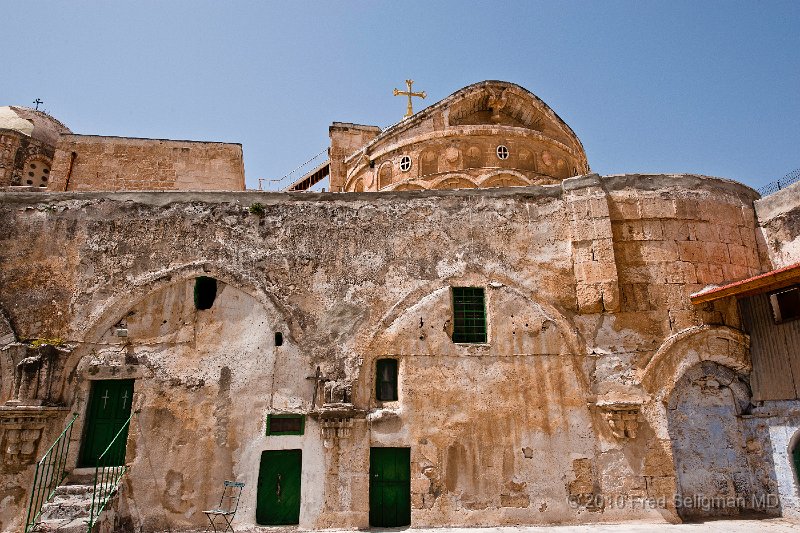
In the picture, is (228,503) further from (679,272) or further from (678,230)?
(678,230)

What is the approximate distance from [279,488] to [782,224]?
9768mm

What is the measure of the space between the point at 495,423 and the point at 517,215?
12.2ft

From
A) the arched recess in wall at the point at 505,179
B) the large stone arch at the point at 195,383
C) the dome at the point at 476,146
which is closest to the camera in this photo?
the large stone arch at the point at 195,383

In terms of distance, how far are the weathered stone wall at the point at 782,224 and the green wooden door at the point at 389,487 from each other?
24.3 ft

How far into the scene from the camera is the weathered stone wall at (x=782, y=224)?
9414 millimetres

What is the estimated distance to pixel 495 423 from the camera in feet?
28.9

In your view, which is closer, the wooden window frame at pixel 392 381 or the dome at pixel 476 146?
the wooden window frame at pixel 392 381

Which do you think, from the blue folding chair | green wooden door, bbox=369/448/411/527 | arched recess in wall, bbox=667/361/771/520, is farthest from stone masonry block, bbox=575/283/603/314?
the blue folding chair

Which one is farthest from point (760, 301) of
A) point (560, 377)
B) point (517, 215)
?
point (517, 215)

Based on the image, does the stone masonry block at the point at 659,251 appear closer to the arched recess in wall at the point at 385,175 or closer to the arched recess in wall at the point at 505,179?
the arched recess in wall at the point at 505,179

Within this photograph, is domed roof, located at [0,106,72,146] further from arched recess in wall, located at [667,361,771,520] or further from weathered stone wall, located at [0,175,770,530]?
arched recess in wall, located at [667,361,771,520]

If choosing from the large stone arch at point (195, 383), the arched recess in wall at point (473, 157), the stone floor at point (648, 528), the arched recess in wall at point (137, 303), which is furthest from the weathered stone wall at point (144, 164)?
the stone floor at point (648, 528)

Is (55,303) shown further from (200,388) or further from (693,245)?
(693,245)

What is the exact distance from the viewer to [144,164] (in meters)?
15.1
